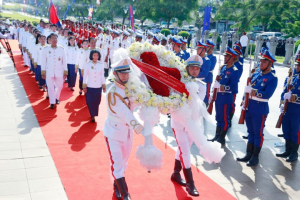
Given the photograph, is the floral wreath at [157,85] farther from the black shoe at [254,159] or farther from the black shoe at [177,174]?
the black shoe at [254,159]

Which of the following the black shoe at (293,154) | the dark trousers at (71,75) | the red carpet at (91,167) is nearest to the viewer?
the red carpet at (91,167)

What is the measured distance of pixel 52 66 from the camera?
8898 mm

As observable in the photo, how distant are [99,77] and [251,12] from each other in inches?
992

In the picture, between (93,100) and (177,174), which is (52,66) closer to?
(93,100)

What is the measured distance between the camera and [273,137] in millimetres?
7719

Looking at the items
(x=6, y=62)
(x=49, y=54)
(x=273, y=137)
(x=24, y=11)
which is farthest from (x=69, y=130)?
(x=24, y=11)

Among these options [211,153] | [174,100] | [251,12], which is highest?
[251,12]

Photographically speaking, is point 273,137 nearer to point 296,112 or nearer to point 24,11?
point 296,112

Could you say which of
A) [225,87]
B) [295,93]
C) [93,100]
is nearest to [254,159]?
[295,93]

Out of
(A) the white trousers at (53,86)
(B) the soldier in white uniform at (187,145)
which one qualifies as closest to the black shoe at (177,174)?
(B) the soldier in white uniform at (187,145)

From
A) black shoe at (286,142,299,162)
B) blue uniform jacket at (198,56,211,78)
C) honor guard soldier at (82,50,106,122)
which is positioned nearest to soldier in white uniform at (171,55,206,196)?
black shoe at (286,142,299,162)

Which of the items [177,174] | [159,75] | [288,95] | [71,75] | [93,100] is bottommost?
[177,174]

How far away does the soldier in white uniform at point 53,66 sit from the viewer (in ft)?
29.1

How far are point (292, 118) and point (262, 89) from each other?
93 centimetres
